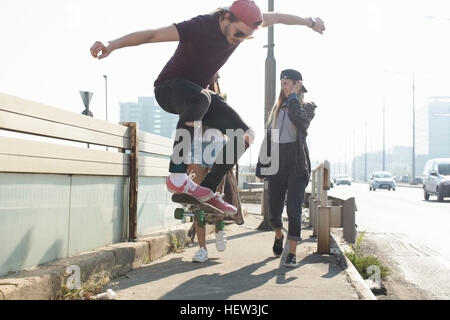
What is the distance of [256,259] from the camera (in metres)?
5.36

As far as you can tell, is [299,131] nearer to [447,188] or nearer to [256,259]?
[256,259]

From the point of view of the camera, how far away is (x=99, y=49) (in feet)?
11.4

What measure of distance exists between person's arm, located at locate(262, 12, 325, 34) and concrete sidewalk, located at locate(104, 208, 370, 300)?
6.53ft

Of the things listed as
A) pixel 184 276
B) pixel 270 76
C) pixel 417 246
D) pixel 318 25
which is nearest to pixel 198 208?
pixel 184 276

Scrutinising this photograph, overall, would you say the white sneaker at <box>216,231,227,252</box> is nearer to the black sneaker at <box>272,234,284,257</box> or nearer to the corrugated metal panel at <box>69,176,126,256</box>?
the black sneaker at <box>272,234,284,257</box>

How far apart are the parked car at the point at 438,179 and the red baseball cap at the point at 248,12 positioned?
20205 millimetres

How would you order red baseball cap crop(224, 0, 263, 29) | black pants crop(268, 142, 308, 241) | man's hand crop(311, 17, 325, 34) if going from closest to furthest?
red baseball cap crop(224, 0, 263, 29), man's hand crop(311, 17, 325, 34), black pants crop(268, 142, 308, 241)

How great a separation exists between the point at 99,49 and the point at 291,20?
1639 millimetres

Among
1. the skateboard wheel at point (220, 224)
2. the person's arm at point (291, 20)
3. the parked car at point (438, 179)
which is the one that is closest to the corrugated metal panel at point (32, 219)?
the skateboard wheel at point (220, 224)

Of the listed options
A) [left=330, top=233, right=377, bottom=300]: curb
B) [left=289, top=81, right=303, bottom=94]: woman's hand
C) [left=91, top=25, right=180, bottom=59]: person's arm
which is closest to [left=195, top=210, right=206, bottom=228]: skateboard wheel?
[left=330, top=233, right=377, bottom=300]: curb

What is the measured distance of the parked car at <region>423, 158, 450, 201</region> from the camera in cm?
2188

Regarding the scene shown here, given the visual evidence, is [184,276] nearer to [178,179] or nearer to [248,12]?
[178,179]

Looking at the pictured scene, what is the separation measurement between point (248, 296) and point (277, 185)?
2.02 metres
